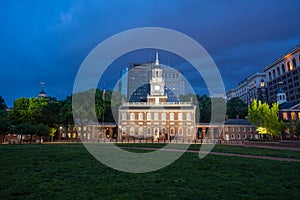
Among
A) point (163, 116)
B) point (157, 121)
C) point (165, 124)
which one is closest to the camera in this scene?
point (165, 124)

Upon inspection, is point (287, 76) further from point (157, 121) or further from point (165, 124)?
point (157, 121)

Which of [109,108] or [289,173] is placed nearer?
[289,173]

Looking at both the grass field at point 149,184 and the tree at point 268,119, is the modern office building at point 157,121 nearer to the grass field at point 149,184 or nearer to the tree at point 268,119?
the tree at point 268,119

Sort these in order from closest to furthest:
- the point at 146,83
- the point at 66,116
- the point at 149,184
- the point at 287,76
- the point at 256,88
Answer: the point at 149,184
the point at 66,116
the point at 287,76
the point at 256,88
the point at 146,83

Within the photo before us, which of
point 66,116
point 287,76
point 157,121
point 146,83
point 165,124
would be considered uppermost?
point 146,83

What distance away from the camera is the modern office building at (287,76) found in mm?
74094

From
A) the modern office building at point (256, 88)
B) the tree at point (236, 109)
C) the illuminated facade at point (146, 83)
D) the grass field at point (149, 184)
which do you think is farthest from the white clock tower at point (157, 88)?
the illuminated facade at point (146, 83)

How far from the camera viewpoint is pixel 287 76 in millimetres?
79438

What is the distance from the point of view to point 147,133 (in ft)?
163

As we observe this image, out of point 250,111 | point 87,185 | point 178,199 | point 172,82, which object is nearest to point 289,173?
point 178,199

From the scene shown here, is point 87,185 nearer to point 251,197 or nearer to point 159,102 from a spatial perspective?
point 251,197

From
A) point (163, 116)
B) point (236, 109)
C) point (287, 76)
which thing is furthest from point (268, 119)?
point (287, 76)

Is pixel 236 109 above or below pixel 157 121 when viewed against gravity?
above

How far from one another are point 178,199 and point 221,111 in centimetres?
6418
